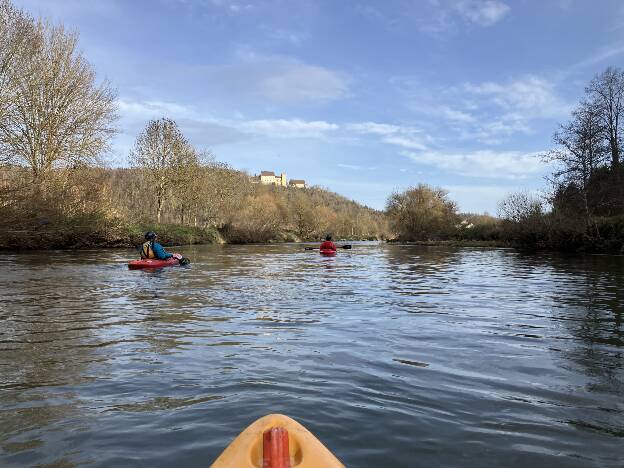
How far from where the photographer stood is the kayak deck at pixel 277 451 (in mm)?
2279

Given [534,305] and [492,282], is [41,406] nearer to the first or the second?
[534,305]

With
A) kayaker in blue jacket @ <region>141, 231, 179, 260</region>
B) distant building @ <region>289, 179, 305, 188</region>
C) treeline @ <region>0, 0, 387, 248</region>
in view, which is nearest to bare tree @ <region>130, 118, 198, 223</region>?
treeline @ <region>0, 0, 387, 248</region>

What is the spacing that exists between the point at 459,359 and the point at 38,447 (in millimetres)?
4247

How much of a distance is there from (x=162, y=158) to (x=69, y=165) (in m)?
16.0

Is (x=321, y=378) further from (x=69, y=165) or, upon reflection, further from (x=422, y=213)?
(x=422, y=213)

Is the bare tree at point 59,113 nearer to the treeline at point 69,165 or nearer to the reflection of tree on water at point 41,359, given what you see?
the treeline at point 69,165

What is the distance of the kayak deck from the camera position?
89.7 inches

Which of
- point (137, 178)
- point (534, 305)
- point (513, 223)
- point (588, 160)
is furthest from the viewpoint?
point (137, 178)

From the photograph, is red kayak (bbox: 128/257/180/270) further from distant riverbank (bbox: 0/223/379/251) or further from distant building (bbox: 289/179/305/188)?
distant building (bbox: 289/179/305/188)

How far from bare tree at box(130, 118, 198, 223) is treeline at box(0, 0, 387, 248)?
9 centimetres

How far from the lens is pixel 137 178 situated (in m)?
45.9

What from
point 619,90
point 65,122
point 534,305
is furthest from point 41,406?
point 619,90

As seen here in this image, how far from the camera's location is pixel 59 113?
86.9 feet

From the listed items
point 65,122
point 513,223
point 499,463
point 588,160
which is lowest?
point 499,463
